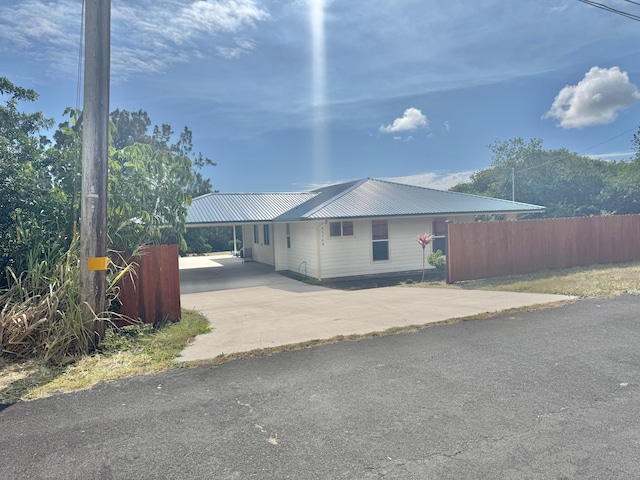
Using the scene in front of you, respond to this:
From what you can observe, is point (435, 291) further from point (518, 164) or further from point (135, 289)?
point (518, 164)

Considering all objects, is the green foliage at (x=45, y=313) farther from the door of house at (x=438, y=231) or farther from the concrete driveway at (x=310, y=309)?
the door of house at (x=438, y=231)

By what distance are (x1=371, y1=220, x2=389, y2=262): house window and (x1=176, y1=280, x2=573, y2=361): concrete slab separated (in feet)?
10.5

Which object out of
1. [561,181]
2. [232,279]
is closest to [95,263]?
[232,279]

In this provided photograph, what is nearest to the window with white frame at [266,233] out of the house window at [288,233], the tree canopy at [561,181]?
the house window at [288,233]

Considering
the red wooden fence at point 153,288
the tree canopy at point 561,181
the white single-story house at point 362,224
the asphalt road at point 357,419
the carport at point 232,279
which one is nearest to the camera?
the asphalt road at point 357,419

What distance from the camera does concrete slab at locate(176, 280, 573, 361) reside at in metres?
6.29

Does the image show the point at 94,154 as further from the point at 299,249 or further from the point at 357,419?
the point at 299,249

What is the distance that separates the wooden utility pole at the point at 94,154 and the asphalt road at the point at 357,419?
1.72 meters

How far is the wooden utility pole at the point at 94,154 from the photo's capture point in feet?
18.3

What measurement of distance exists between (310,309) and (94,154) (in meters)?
4.94

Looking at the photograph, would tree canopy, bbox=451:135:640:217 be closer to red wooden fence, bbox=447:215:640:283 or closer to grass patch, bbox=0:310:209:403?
red wooden fence, bbox=447:215:640:283

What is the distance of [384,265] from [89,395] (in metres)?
12.0

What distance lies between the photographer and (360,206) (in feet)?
49.3

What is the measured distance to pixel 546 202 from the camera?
39.9m
